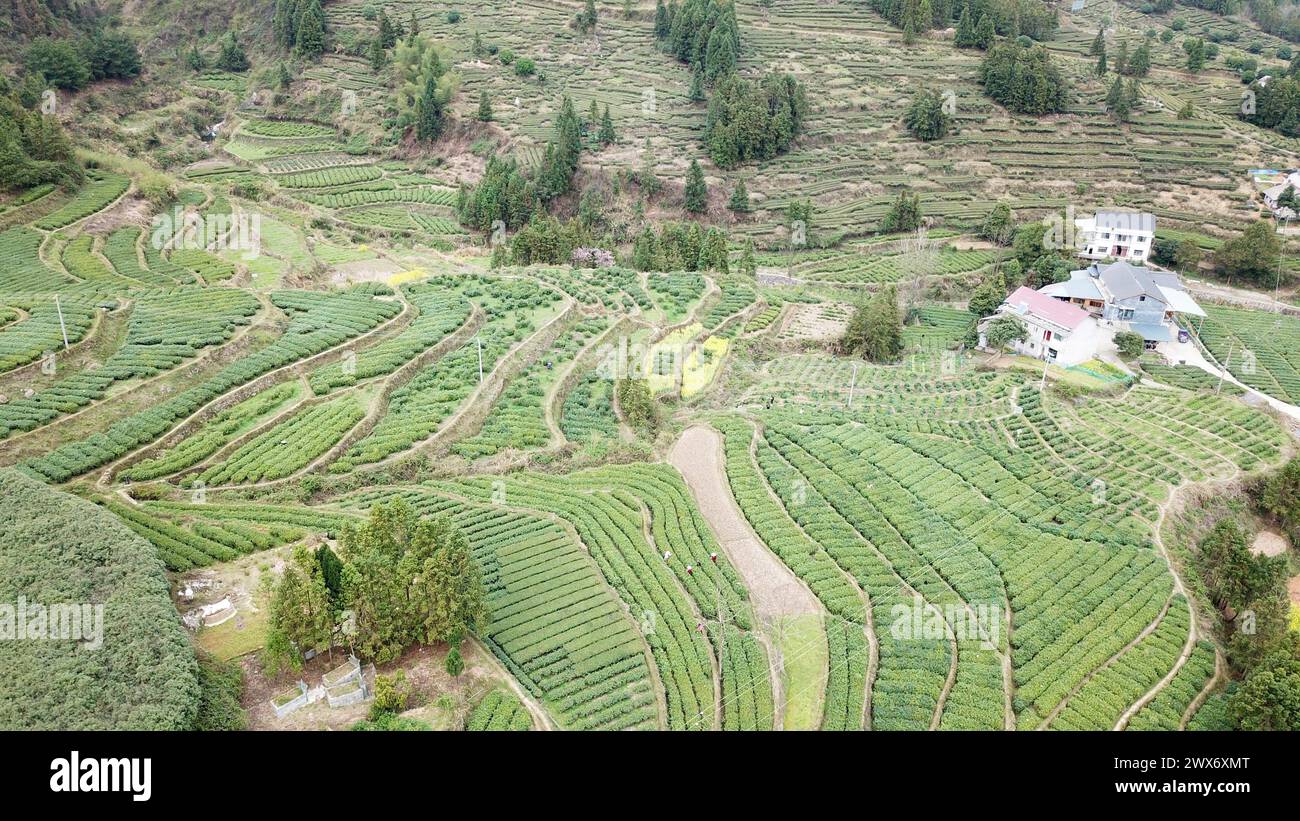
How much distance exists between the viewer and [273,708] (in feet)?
87.7

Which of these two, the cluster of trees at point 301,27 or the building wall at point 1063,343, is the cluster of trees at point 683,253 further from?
the cluster of trees at point 301,27

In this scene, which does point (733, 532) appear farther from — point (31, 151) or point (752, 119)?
point (752, 119)

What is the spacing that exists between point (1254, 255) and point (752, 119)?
4758 cm

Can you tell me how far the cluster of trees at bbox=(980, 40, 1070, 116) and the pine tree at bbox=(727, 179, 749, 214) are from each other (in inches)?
1369

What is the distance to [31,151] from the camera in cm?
6297

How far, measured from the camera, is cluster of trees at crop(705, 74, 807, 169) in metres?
92.7

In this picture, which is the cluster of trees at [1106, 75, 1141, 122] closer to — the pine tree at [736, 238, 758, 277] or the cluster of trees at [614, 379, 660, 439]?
the pine tree at [736, 238, 758, 277]

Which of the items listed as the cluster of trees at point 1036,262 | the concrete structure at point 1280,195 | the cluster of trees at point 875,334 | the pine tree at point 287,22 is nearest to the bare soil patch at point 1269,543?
the cluster of trees at point 875,334

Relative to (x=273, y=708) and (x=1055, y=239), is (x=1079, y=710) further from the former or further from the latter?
(x=1055, y=239)

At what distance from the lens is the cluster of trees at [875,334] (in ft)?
194

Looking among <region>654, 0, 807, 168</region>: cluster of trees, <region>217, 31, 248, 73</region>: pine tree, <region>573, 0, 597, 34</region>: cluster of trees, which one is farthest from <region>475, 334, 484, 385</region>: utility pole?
<region>217, 31, 248, 73</region>: pine tree

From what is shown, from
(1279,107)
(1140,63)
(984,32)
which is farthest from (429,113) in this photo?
(1279,107)

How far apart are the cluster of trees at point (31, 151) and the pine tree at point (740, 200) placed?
5579 centimetres

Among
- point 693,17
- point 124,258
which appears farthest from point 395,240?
point 693,17
